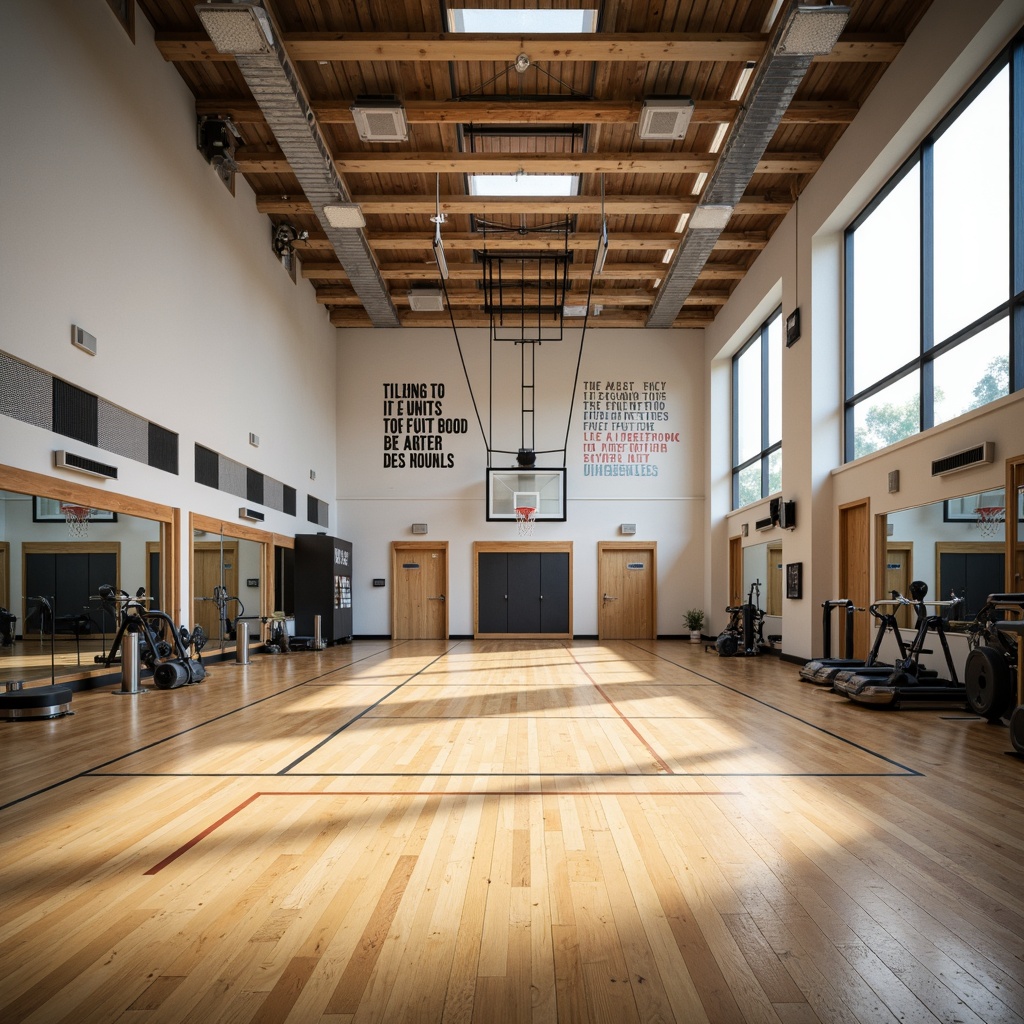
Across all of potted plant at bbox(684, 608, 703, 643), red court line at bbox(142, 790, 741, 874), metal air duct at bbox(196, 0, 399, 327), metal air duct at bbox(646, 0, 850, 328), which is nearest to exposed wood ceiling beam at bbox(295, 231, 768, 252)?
metal air duct at bbox(646, 0, 850, 328)

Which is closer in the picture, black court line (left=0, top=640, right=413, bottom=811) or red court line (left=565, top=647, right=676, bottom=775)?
black court line (left=0, top=640, right=413, bottom=811)

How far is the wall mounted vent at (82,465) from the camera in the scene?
727cm

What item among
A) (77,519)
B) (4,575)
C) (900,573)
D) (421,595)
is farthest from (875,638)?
(421,595)

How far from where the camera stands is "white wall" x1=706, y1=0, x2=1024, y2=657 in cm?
734

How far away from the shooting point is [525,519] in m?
16.9

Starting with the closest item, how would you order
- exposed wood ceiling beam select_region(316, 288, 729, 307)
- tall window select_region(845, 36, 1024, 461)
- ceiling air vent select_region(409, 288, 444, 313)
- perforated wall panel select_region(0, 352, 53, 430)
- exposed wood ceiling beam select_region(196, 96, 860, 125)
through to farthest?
perforated wall panel select_region(0, 352, 53, 430), tall window select_region(845, 36, 1024, 461), exposed wood ceiling beam select_region(196, 96, 860, 125), ceiling air vent select_region(409, 288, 444, 313), exposed wood ceiling beam select_region(316, 288, 729, 307)

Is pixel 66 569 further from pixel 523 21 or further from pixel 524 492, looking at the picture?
pixel 524 492

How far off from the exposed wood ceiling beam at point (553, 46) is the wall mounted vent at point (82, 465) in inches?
173

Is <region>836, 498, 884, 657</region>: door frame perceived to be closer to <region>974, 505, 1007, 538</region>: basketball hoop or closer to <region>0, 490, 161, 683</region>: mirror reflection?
<region>974, 505, 1007, 538</region>: basketball hoop

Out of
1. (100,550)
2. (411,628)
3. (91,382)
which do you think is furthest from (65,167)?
(411,628)

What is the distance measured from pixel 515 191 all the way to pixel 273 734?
29.1 feet

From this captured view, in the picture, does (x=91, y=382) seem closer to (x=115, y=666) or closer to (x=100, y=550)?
(x=100, y=550)

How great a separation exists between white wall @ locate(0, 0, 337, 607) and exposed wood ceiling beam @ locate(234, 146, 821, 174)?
57.9 inches

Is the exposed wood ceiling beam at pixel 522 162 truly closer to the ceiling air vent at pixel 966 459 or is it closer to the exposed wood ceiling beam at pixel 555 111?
the exposed wood ceiling beam at pixel 555 111
